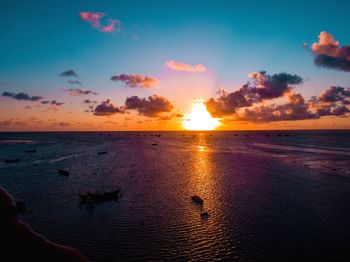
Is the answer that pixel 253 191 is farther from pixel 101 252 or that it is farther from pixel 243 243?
pixel 101 252

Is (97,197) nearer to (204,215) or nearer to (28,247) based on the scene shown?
(28,247)

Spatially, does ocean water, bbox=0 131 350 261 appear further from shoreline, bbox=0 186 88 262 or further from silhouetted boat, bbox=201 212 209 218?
shoreline, bbox=0 186 88 262

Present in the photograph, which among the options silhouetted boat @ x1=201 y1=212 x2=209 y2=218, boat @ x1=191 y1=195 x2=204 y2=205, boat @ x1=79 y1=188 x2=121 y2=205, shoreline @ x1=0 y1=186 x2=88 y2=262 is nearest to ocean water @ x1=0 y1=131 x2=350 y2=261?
silhouetted boat @ x1=201 y1=212 x2=209 y2=218

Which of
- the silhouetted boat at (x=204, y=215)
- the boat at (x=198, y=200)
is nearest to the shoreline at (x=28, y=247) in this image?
the silhouetted boat at (x=204, y=215)

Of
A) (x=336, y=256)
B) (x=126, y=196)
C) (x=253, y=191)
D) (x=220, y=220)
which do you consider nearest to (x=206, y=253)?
(x=220, y=220)

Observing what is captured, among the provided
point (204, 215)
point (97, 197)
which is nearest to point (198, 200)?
point (204, 215)

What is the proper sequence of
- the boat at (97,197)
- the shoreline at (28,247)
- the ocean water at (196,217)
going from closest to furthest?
the shoreline at (28,247)
the ocean water at (196,217)
the boat at (97,197)

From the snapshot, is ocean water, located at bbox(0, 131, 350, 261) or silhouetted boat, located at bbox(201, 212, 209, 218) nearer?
ocean water, located at bbox(0, 131, 350, 261)

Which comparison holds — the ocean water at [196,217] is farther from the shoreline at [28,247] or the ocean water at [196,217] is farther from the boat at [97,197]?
the shoreline at [28,247]
